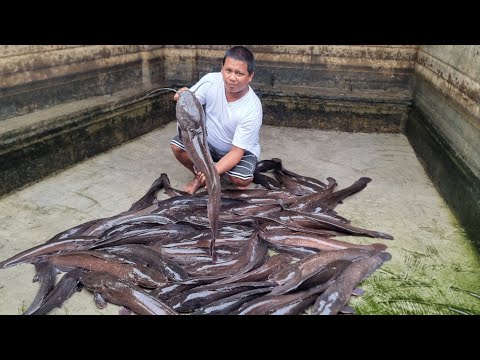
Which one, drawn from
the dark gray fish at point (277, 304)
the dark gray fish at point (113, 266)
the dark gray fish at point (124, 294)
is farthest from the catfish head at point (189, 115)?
the dark gray fish at point (277, 304)

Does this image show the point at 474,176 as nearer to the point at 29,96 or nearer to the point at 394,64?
the point at 394,64

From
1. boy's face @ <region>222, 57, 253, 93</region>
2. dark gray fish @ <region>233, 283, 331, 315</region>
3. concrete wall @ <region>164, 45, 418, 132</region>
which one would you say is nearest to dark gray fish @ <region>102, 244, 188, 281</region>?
dark gray fish @ <region>233, 283, 331, 315</region>

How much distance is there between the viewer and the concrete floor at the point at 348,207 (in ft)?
10.9

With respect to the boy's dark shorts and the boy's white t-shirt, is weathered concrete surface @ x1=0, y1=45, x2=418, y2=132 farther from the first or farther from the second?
the boy's dark shorts

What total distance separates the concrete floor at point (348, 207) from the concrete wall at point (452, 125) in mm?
190

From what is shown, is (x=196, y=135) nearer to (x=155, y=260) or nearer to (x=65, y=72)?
(x=155, y=260)

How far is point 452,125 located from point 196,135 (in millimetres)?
3454

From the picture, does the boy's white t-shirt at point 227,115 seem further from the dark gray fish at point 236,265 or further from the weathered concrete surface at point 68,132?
the weathered concrete surface at point 68,132

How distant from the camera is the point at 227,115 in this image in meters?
4.66

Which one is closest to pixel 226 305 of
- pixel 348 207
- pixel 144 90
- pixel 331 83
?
pixel 348 207

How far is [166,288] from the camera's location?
321 cm

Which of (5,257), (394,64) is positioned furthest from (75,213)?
(394,64)

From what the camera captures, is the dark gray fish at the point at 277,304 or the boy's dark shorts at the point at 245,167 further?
the boy's dark shorts at the point at 245,167

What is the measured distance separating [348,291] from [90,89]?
4809 mm
